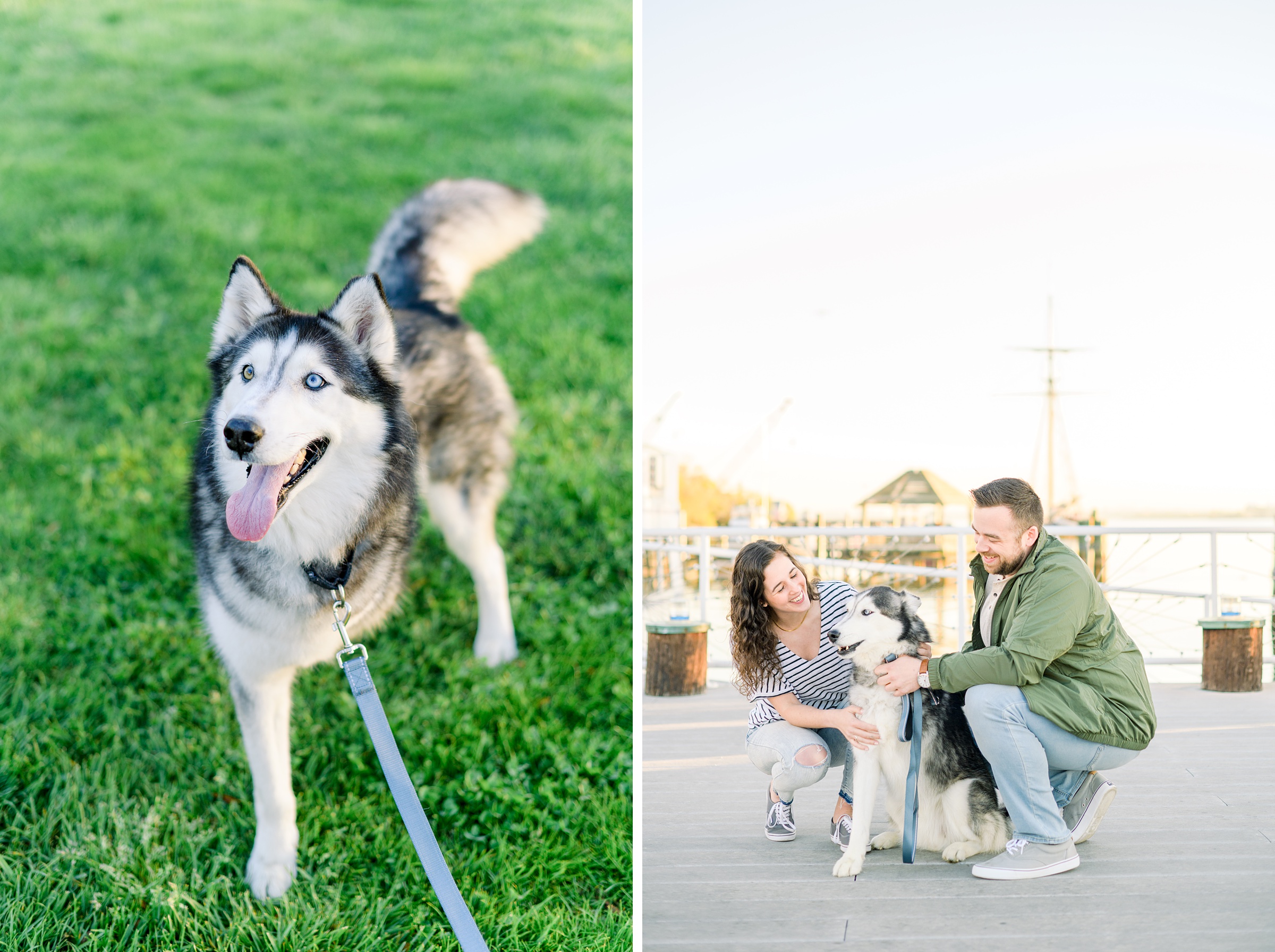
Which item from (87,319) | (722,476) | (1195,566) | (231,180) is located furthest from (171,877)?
(231,180)

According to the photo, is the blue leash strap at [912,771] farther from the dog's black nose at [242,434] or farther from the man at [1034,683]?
the dog's black nose at [242,434]

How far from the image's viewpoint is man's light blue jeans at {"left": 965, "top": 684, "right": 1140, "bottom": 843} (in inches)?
81.5

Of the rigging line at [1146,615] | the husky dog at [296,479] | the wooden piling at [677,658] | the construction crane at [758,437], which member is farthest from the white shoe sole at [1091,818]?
the husky dog at [296,479]

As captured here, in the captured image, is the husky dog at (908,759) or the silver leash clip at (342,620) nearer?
the silver leash clip at (342,620)

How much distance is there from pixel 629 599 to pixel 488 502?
2.26ft

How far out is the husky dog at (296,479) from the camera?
186 cm

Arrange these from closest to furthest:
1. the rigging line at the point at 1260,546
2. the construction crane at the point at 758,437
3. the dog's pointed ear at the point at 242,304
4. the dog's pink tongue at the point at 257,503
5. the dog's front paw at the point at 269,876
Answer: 1. the dog's pink tongue at the point at 257,503
2. the dog's pointed ear at the point at 242,304
3. the dog's front paw at the point at 269,876
4. the rigging line at the point at 1260,546
5. the construction crane at the point at 758,437

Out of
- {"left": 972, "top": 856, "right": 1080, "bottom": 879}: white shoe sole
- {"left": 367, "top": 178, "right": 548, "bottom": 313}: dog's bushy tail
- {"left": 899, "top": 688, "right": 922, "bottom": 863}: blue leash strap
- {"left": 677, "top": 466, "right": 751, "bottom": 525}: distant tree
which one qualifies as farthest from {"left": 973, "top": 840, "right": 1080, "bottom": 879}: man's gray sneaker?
{"left": 367, "top": 178, "right": 548, "bottom": 313}: dog's bushy tail

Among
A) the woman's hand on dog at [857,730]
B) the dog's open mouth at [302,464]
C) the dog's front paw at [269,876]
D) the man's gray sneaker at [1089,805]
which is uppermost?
the dog's open mouth at [302,464]

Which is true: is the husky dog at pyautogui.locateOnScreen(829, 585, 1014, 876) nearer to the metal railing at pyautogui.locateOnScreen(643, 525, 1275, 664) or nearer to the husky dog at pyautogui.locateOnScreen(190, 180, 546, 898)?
the metal railing at pyautogui.locateOnScreen(643, 525, 1275, 664)

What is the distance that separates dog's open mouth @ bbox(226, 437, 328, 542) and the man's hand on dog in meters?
1.34

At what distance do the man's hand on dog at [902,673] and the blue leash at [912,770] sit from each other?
2 cm

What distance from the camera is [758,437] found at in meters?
2.51

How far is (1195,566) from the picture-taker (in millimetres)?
2424
